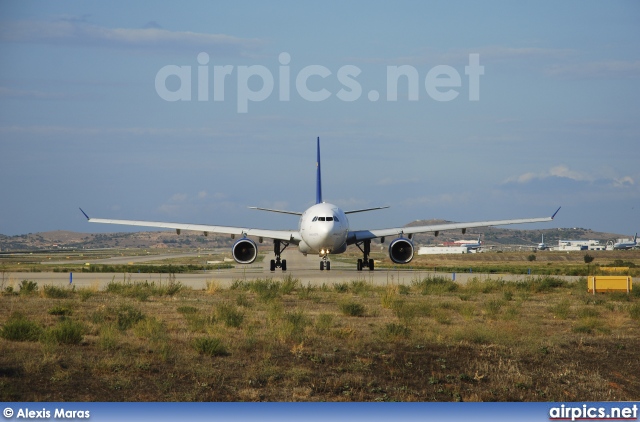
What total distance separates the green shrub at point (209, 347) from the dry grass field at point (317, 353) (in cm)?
3

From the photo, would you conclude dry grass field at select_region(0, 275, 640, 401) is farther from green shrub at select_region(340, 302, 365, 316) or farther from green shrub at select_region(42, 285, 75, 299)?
green shrub at select_region(42, 285, 75, 299)

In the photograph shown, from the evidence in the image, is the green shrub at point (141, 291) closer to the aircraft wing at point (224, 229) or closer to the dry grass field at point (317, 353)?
the dry grass field at point (317, 353)

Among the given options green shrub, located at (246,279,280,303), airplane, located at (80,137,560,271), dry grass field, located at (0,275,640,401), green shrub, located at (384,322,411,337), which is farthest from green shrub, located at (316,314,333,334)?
airplane, located at (80,137,560,271)

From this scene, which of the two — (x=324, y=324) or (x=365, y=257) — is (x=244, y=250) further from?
(x=324, y=324)

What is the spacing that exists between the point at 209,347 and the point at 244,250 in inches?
1185

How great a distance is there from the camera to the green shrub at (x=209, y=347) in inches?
625

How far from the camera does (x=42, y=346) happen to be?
1616cm

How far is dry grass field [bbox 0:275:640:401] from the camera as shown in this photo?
45.2 ft

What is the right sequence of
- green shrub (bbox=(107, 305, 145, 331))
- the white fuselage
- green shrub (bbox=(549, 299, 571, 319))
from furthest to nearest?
the white fuselage, green shrub (bbox=(549, 299, 571, 319)), green shrub (bbox=(107, 305, 145, 331))

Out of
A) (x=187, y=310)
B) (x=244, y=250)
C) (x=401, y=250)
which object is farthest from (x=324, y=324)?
(x=401, y=250)

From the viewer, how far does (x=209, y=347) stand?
1591 cm

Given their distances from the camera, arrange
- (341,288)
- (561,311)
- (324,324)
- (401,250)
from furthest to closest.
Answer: (401,250) < (341,288) < (561,311) < (324,324)

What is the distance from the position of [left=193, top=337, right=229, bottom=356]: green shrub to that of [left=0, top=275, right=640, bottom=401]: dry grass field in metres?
0.03

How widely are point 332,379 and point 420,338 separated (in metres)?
4.45
